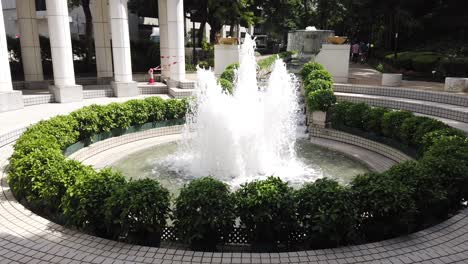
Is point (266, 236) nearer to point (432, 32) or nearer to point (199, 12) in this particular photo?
point (199, 12)

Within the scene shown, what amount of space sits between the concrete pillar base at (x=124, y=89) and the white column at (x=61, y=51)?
1438mm

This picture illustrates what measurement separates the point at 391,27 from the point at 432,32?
247cm

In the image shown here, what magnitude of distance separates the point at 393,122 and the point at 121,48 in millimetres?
10731

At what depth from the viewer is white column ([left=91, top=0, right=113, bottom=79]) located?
1814 centimetres

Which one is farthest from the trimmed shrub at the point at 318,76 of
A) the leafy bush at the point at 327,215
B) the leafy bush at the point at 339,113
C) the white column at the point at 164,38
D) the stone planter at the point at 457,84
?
the leafy bush at the point at 327,215

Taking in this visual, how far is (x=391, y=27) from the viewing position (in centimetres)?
2484

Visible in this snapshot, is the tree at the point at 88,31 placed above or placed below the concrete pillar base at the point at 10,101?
above

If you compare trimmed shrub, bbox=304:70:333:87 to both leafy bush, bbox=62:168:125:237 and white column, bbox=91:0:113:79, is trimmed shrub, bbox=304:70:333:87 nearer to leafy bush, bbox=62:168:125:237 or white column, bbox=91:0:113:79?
leafy bush, bbox=62:168:125:237

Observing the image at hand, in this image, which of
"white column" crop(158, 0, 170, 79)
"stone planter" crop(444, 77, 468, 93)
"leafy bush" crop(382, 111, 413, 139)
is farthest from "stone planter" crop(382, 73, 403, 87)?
"white column" crop(158, 0, 170, 79)

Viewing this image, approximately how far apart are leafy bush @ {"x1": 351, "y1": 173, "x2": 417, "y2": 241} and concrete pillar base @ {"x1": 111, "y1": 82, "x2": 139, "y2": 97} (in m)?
12.2

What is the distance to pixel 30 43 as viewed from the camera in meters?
16.2

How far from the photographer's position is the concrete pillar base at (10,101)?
12180 millimetres

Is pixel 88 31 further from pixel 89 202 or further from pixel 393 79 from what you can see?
pixel 89 202

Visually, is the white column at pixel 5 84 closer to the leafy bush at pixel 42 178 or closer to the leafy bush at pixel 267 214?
the leafy bush at pixel 42 178
